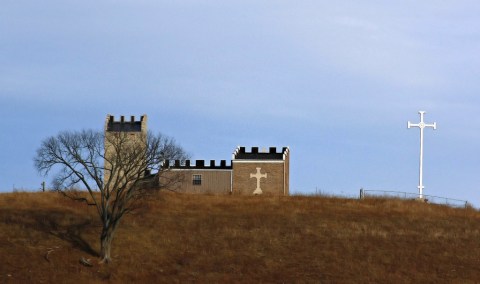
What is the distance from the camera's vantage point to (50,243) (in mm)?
57031

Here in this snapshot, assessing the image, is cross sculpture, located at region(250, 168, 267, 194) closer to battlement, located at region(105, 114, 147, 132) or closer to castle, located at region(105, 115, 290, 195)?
castle, located at region(105, 115, 290, 195)

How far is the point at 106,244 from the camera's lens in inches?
2151

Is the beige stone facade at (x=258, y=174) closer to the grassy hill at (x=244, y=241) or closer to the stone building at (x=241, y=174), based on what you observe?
the stone building at (x=241, y=174)

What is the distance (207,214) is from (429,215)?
17864 millimetres

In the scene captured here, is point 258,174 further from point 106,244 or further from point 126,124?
point 106,244

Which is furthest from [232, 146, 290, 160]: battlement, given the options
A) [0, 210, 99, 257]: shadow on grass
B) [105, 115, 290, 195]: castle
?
[0, 210, 99, 257]: shadow on grass

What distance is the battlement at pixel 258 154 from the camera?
81412 millimetres

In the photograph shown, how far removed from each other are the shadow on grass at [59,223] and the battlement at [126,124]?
18.9 metres

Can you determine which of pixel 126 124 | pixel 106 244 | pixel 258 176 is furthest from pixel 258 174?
pixel 106 244

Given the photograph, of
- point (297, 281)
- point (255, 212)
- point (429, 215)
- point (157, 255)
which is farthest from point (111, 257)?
point (429, 215)

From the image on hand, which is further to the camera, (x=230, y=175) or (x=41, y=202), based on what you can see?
(x=230, y=175)

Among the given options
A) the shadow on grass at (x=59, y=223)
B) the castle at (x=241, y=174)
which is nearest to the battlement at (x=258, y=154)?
the castle at (x=241, y=174)

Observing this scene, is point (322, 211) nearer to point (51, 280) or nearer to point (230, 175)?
point (230, 175)

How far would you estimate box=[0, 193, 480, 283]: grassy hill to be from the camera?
5119 cm
